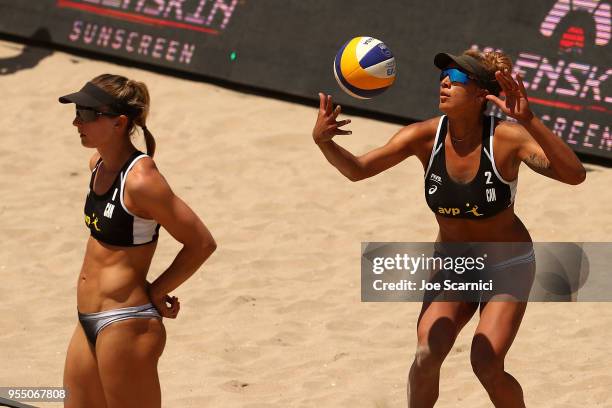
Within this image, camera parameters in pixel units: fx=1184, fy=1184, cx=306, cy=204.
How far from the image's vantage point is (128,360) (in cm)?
503

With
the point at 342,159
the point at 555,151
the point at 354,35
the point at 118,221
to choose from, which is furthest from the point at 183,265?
the point at 354,35

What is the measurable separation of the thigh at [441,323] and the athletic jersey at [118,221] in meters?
1.57

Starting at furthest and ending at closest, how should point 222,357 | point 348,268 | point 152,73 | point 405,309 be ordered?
point 152,73 < point 348,268 < point 405,309 < point 222,357

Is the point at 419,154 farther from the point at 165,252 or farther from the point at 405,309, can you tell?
the point at 165,252

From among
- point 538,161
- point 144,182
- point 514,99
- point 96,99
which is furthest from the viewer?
point 538,161

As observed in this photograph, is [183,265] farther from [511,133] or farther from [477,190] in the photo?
[511,133]

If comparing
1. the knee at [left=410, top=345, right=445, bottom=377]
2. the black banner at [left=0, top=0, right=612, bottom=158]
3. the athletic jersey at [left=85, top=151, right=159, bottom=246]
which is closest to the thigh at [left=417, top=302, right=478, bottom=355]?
the knee at [left=410, top=345, right=445, bottom=377]

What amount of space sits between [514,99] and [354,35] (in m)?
6.23

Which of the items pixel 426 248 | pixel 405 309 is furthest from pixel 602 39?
pixel 405 309

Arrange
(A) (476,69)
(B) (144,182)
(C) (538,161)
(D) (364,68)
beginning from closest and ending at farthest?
1. (B) (144,182)
2. (C) (538,161)
3. (A) (476,69)
4. (D) (364,68)

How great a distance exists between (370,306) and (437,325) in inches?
114

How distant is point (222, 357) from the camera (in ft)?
26.0

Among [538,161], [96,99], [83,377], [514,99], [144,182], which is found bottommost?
[83,377]

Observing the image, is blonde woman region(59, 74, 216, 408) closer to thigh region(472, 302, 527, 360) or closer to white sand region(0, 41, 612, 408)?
thigh region(472, 302, 527, 360)
